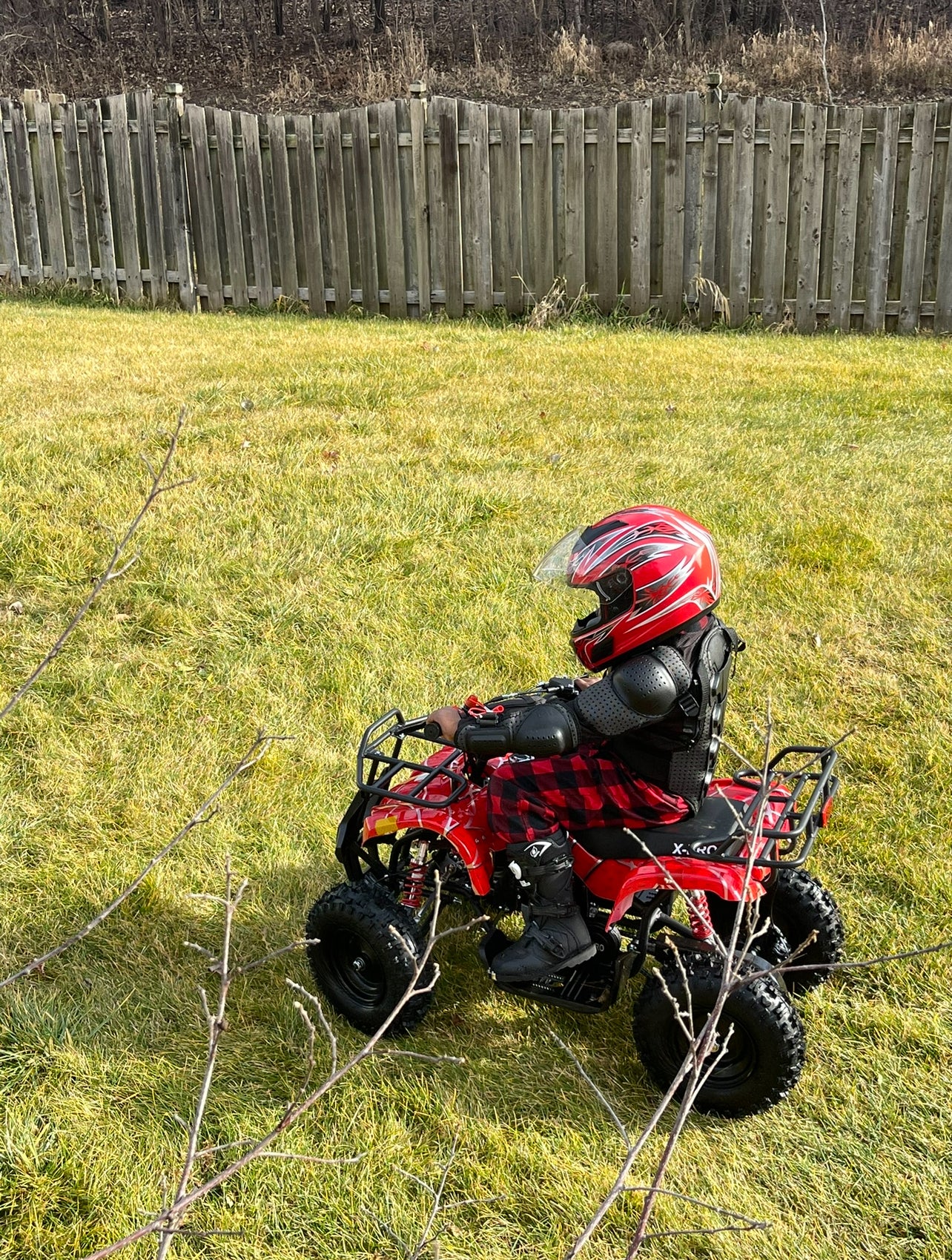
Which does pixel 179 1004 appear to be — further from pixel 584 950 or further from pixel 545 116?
pixel 545 116

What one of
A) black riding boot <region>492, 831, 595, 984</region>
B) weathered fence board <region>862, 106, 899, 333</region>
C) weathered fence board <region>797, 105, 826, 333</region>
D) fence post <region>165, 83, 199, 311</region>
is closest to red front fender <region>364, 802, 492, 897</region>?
black riding boot <region>492, 831, 595, 984</region>

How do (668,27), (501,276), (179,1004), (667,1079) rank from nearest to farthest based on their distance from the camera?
(667,1079) < (179,1004) < (501,276) < (668,27)

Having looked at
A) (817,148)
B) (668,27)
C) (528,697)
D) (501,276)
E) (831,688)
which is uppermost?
(668,27)

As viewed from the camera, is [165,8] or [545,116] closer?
[545,116]

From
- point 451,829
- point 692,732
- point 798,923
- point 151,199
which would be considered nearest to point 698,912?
point 692,732

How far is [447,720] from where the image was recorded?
3004mm

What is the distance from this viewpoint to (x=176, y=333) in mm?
9141

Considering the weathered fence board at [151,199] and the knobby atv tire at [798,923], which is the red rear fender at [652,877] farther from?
the weathered fence board at [151,199]

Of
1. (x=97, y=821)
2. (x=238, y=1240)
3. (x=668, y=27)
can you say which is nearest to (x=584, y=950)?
(x=238, y=1240)

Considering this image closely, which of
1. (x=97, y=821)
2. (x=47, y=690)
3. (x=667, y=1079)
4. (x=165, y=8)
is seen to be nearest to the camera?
(x=667, y=1079)

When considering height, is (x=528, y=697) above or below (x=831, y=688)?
above

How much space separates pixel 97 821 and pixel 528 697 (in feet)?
5.48

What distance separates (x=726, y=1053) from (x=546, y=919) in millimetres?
550

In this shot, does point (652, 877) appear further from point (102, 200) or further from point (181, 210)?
point (102, 200)
